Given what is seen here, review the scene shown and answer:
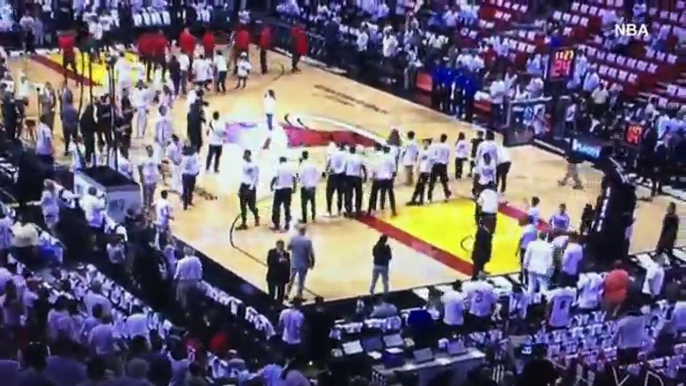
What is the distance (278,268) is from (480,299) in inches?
110

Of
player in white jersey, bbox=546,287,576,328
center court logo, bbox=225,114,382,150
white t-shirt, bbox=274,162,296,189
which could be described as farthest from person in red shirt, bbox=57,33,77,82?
player in white jersey, bbox=546,287,576,328

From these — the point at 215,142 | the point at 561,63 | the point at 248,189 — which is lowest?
the point at 215,142

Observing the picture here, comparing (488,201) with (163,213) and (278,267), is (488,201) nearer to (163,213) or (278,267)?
(278,267)

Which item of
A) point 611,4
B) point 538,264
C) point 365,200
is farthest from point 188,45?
point 538,264

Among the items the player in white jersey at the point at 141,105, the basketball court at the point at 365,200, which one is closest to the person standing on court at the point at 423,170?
the basketball court at the point at 365,200

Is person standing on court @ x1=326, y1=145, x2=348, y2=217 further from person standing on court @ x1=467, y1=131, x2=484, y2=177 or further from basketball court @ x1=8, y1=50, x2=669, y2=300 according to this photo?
person standing on court @ x1=467, y1=131, x2=484, y2=177

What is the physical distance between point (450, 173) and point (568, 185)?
2.23 m

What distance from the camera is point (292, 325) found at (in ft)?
56.5

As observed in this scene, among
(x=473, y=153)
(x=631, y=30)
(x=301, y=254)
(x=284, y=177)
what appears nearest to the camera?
(x=301, y=254)

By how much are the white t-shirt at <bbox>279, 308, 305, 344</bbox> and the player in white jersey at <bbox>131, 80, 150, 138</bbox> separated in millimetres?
11098

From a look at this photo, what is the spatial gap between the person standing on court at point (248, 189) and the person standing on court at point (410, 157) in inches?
135

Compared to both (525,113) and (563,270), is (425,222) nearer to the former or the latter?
(563,270)

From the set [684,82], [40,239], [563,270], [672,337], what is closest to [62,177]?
[40,239]

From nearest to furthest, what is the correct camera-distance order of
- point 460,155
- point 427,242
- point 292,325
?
point 292,325, point 427,242, point 460,155
